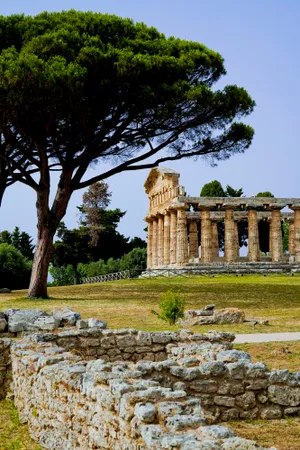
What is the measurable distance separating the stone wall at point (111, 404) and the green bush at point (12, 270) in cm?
4800

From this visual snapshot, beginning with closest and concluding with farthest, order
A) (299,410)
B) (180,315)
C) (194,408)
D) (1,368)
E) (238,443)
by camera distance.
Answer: (238,443) → (194,408) → (299,410) → (1,368) → (180,315)

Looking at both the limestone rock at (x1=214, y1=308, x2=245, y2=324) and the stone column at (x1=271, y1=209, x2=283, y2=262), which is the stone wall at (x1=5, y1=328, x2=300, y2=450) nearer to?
the limestone rock at (x1=214, y1=308, x2=245, y2=324)

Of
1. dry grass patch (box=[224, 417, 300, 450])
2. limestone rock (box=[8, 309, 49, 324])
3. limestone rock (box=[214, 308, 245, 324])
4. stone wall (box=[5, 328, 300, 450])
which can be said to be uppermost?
limestone rock (box=[8, 309, 49, 324])

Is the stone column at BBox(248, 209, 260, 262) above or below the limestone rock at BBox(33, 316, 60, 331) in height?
above

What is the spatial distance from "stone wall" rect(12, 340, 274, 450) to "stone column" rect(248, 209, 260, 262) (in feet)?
171

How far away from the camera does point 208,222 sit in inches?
2472

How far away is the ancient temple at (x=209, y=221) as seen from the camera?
6109 centimetres

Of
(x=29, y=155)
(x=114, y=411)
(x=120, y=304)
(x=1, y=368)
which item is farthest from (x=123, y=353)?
(x=29, y=155)

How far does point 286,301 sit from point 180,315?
10.0m

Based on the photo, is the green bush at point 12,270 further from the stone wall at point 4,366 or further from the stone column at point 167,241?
the stone wall at point 4,366

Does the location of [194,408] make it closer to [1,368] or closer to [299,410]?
[299,410]

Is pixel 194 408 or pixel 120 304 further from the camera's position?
pixel 120 304

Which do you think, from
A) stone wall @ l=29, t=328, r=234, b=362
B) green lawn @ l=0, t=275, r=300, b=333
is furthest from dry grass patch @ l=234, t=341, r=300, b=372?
green lawn @ l=0, t=275, r=300, b=333

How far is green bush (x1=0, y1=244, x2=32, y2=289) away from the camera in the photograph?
190 ft
